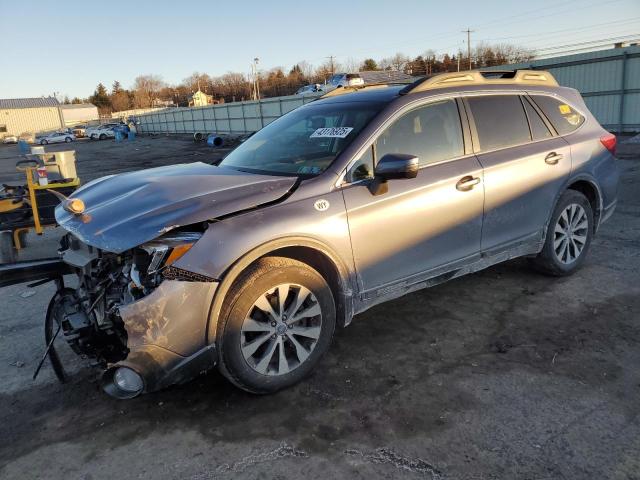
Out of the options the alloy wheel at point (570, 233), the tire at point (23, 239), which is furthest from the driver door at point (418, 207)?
the tire at point (23, 239)

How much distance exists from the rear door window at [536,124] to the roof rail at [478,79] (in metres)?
0.26

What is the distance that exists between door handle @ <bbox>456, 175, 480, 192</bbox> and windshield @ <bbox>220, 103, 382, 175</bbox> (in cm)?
84

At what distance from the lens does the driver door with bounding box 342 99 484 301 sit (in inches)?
136

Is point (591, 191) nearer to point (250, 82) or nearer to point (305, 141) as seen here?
point (305, 141)

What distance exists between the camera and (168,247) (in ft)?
9.25

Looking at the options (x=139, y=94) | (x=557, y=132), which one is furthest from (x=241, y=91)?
(x=557, y=132)

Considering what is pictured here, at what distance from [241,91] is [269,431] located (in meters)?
111

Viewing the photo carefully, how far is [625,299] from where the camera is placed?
14.5 ft

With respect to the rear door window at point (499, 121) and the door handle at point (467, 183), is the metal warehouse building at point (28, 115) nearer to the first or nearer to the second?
the rear door window at point (499, 121)

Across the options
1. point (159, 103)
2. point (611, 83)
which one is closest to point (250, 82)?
point (159, 103)

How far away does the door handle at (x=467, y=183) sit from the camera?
12.8 feet

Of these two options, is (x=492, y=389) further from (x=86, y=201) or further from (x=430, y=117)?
(x=86, y=201)

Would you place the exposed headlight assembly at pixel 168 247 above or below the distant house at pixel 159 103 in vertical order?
below

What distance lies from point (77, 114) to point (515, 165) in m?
105
